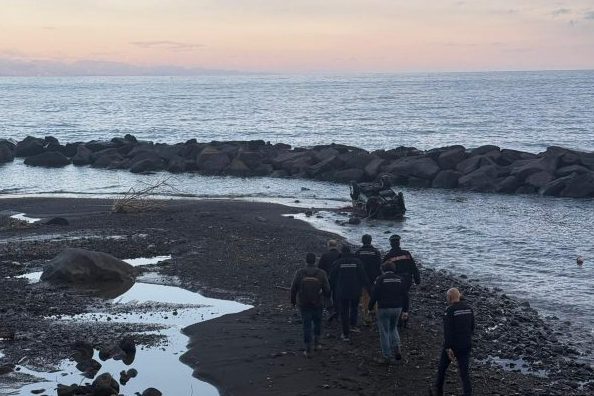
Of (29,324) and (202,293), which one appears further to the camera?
(202,293)

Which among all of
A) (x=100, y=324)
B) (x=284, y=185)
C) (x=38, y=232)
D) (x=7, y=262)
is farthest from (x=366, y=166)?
(x=100, y=324)

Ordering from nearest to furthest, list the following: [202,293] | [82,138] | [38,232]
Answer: [202,293] < [38,232] < [82,138]

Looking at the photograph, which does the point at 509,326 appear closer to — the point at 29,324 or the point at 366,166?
the point at 29,324

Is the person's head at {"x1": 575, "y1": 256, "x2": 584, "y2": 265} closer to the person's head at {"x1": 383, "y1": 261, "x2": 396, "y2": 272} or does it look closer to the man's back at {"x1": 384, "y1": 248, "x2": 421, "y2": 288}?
the man's back at {"x1": 384, "y1": 248, "x2": 421, "y2": 288}

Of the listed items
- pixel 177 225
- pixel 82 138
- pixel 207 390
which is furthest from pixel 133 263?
pixel 82 138

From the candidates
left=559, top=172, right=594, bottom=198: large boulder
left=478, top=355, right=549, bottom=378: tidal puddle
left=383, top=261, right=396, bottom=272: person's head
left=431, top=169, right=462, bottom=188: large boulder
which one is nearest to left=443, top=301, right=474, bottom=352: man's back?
left=383, top=261, right=396, bottom=272: person's head

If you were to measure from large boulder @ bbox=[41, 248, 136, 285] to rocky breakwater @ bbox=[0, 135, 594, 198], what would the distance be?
79.7 ft

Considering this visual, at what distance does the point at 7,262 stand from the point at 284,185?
23107 mm

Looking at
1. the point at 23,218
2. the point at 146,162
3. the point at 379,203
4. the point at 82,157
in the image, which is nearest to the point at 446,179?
the point at 379,203

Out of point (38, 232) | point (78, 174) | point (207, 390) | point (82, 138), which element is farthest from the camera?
point (82, 138)

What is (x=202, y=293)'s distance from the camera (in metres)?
19.3

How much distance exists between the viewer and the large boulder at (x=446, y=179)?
135 feet

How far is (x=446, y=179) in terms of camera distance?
41406 millimetres

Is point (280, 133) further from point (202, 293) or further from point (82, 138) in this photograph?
point (202, 293)
